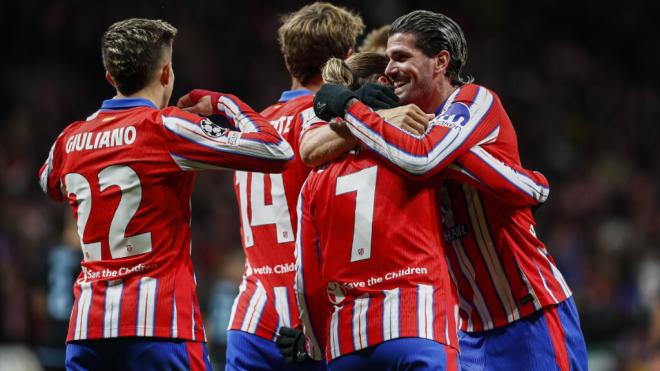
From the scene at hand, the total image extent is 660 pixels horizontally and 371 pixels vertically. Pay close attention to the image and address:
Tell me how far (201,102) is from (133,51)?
42 cm

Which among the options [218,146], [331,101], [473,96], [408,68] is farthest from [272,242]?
[473,96]

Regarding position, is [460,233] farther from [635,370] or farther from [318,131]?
[635,370]

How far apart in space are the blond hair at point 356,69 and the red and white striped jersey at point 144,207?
1.17ft

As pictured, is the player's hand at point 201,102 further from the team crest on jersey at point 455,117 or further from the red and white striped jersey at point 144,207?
the team crest on jersey at point 455,117

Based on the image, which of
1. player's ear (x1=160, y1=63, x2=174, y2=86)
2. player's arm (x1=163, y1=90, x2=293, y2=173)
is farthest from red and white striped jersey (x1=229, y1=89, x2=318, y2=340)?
player's ear (x1=160, y1=63, x2=174, y2=86)

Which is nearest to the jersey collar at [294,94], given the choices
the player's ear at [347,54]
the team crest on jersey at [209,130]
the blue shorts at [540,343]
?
the player's ear at [347,54]

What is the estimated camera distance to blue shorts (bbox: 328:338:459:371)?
358 centimetres

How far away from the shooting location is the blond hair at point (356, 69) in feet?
13.5

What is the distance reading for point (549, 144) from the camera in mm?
14805

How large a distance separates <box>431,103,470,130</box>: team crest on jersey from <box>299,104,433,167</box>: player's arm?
64 millimetres

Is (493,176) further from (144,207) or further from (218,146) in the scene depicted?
(144,207)

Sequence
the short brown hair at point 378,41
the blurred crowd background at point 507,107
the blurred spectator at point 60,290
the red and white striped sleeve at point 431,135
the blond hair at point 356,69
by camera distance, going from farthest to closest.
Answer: the blurred crowd background at point 507,107, the blurred spectator at point 60,290, the short brown hair at point 378,41, the blond hair at point 356,69, the red and white striped sleeve at point 431,135

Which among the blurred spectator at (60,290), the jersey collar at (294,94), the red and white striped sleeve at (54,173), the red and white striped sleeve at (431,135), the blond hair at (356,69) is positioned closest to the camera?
the red and white striped sleeve at (431,135)

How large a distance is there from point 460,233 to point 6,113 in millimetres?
9051
